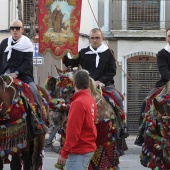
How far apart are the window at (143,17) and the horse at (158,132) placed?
61.3 feet

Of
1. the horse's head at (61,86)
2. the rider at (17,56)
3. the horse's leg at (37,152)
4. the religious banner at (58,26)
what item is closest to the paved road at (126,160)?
the horse's leg at (37,152)

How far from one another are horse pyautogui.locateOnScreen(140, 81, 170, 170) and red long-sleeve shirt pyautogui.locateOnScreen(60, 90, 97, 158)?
2216mm

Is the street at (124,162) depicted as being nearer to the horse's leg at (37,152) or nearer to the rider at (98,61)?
the horse's leg at (37,152)

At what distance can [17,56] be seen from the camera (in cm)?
1469

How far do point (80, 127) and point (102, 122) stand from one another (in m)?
3.03

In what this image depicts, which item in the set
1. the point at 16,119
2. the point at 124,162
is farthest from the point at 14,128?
the point at 124,162

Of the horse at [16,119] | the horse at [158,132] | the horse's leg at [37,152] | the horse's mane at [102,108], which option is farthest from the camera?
the horse's leg at [37,152]

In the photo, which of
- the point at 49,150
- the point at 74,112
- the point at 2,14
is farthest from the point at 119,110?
the point at 2,14

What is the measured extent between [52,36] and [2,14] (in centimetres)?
1572

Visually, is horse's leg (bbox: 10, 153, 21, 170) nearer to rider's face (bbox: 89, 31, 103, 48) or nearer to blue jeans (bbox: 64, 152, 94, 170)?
rider's face (bbox: 89, 31, 103, 48)

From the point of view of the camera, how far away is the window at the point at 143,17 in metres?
32.5

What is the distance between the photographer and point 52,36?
52.1ft

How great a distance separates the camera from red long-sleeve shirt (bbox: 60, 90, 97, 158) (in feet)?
34.4

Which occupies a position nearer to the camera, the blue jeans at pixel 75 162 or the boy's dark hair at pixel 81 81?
the blue jeans at pixel 75 162
